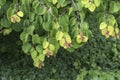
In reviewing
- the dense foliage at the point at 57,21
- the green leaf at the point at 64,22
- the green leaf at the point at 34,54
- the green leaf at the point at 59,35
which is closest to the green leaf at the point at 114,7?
the dense foliage at the point at 57,21

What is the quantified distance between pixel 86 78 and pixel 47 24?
1.17 m

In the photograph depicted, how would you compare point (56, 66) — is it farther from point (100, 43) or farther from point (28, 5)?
point (28, 5)

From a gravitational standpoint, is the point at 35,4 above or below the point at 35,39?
above

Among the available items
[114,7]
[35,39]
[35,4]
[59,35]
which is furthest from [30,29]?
[114,7]

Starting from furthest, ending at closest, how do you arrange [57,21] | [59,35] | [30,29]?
[30,29], [57,21], [59,35]

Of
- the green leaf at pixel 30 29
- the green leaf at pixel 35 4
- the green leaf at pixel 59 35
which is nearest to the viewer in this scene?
the green leaf at pixel 59 35

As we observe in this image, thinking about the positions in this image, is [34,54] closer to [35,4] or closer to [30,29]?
[30,29]

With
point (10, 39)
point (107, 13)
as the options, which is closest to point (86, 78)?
point (107, 13)

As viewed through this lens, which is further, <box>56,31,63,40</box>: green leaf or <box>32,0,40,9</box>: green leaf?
Answer: <box>32,0,40,9</box>: green leaf

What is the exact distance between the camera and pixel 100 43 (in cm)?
573

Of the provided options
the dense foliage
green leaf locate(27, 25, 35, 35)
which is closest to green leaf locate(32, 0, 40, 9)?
the dense foliage

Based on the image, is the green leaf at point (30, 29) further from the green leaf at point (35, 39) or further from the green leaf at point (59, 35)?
the green leaf at point (59, 35)

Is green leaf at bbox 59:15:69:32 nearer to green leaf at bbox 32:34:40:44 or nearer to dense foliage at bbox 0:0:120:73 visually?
dense foliage at bbox 0:0:120:73

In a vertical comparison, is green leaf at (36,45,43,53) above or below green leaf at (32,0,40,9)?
below
